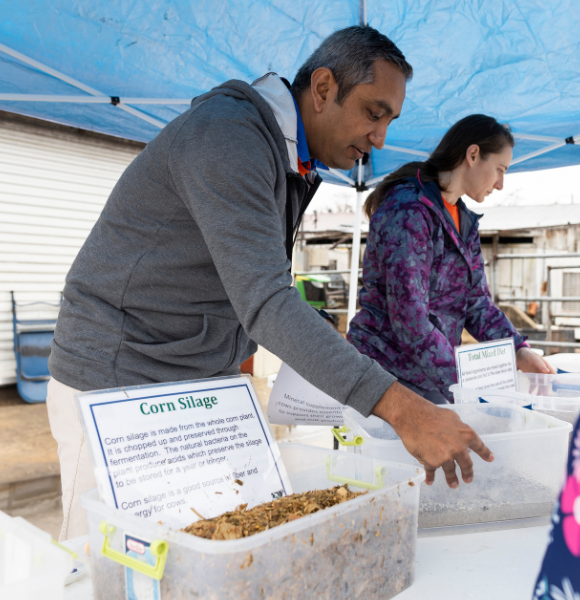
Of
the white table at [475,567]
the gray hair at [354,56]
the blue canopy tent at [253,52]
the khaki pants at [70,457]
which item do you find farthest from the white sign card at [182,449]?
the blue canopy tent at [253,52]

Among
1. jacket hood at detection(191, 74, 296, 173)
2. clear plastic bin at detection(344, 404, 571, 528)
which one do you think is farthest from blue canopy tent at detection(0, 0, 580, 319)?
clear plastic bin at detection(344, 404, 571, 528)

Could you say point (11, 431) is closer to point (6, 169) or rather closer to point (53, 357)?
point (6, 169)

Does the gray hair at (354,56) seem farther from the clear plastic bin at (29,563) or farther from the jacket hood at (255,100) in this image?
the clear plastic bin at (29,563)

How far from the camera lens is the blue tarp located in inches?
72.4

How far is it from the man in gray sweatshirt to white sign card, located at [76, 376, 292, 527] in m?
0.12

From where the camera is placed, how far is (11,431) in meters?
4.32

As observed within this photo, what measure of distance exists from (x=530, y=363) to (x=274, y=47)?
5.10ft

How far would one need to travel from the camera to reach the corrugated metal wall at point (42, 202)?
538cm

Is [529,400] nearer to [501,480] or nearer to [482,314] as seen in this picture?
[501,480]

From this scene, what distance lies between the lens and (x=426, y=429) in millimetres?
739

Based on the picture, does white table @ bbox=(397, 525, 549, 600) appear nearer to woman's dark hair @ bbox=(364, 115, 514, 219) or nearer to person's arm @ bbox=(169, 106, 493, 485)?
person's arm @ bbox=(169, 106, 493, 485)

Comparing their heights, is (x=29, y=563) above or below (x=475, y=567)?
above

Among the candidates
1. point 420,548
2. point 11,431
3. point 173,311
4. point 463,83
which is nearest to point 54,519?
point 11,431

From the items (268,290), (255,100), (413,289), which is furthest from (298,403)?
(255,100)
